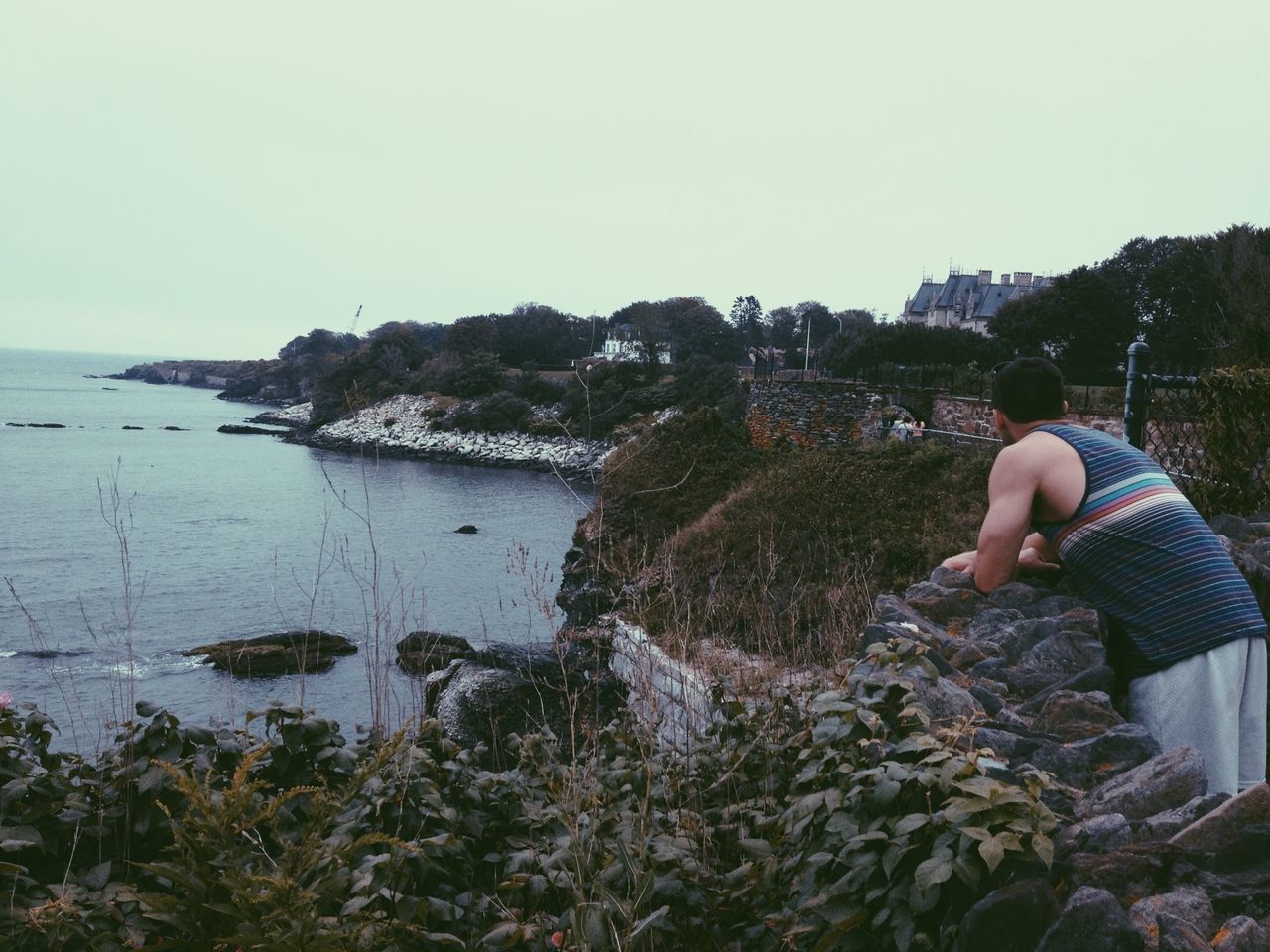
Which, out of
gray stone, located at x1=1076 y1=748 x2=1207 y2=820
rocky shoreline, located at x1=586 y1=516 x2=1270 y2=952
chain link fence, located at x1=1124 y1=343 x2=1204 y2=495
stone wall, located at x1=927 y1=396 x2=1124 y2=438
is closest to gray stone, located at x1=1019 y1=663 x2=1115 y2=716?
rocky shoreline, located at x1=586 y1=516 x2=1270 y2=952

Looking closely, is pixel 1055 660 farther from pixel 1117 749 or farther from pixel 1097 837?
pixel 1097 837

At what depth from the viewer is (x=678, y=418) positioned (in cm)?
2438

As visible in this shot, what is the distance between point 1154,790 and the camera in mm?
2373

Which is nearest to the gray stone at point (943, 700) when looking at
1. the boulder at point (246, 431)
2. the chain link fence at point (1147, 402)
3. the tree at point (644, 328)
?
the chain link fence at point (1147, 402)

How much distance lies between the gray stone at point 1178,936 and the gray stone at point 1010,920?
7.6 inches

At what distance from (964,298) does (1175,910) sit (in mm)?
94550

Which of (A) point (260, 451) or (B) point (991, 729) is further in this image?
(A) point (260, 451)

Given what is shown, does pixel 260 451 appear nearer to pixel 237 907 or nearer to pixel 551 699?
pixel 551 699

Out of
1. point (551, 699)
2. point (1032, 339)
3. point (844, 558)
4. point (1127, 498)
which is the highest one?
point (1032, 339)

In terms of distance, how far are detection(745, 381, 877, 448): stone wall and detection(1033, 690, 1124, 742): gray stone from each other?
877 inches

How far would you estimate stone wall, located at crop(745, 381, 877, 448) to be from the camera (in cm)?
2592

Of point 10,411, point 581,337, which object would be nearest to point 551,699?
point 581,337

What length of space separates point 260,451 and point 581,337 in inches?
1500

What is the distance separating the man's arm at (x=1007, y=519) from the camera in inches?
115
